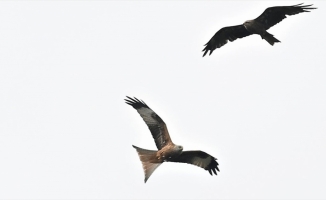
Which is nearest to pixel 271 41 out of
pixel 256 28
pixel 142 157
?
pixel 256 28

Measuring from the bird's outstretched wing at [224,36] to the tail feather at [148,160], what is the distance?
15.4 feet

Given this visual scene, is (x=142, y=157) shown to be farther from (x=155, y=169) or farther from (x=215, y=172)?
(x=215, y=172)

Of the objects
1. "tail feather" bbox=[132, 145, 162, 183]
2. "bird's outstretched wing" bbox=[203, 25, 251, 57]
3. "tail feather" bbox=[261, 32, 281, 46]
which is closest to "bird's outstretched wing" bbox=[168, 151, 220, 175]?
"tail feather" bbox=[132, 145, 162, 183]

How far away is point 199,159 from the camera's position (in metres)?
19.4

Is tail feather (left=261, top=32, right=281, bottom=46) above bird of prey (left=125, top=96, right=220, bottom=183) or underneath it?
above

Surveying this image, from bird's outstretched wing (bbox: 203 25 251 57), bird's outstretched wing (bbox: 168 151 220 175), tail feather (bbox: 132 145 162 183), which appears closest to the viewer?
tail feather (bbox: 132 145 162 183)

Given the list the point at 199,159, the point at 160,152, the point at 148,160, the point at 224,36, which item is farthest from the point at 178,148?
the point at 224,36

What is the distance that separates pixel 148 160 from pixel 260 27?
14.7ft

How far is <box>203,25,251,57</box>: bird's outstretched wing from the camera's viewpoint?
2196 centimetres

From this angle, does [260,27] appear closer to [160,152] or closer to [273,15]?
[273,15]

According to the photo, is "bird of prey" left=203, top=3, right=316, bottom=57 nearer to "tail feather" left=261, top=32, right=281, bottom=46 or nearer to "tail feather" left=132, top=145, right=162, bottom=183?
"tail feather" left=261, top=32, right=281, bottom=46

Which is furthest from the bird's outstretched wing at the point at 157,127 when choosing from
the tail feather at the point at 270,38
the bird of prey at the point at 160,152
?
the tail feather at the point at 270,38

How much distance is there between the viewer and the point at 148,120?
19.0 m

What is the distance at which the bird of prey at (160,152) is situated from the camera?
60.1ft
